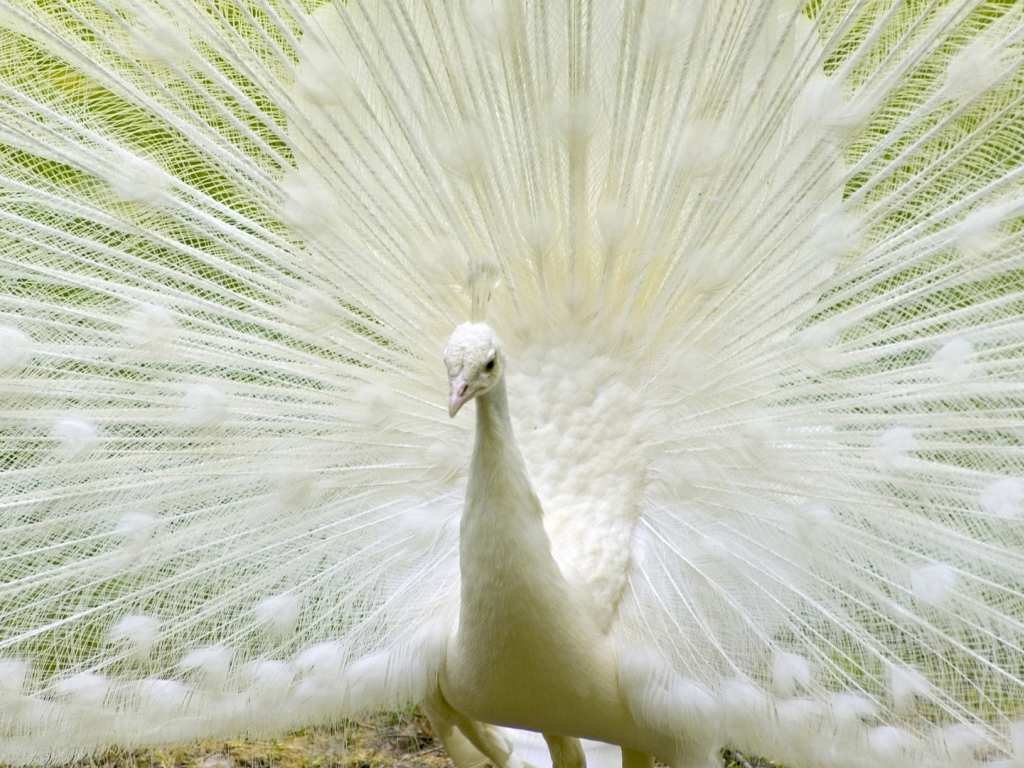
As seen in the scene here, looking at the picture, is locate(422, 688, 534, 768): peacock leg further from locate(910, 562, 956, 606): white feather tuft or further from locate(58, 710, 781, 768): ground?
locate(910, 562, 956, 606): white feather tuft

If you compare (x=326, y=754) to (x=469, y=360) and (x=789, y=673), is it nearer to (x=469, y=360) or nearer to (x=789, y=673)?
(x=789, y=673)

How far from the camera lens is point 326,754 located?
379 centimetres

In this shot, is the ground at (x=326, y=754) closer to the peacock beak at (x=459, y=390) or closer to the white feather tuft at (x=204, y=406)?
the white feather tuft at (x=204, y=406)

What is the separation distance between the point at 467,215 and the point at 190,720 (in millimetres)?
1213

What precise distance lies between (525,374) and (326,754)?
170cm

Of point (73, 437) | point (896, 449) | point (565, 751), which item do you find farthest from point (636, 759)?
point (73, 437)

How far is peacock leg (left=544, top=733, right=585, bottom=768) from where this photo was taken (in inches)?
113

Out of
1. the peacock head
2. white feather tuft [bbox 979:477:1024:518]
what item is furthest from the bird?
the peacock head

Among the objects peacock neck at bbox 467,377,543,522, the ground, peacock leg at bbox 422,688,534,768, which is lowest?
the ground

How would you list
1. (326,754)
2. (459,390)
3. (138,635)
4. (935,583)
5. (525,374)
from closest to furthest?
(459,390) < (935,583) < (138,635) < (525,374) < (326,754)

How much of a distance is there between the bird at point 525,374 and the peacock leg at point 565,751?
0.07ft

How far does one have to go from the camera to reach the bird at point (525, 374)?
2.38m

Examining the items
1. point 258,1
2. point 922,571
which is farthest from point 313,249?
point 922,571

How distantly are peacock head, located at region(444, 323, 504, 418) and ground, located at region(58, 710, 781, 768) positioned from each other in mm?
2004
